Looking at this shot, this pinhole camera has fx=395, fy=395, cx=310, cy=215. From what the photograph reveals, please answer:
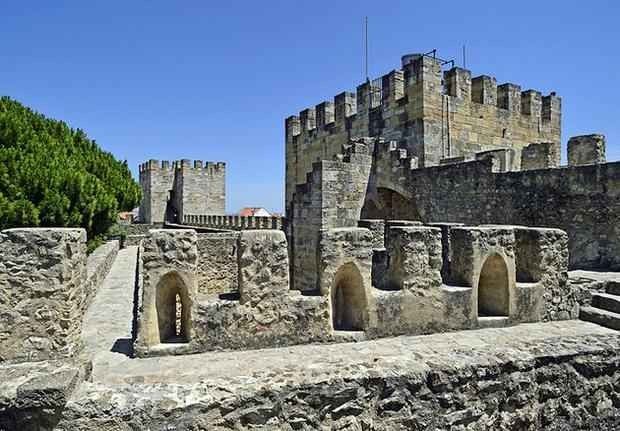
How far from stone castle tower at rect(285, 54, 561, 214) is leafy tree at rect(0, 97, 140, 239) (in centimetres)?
521

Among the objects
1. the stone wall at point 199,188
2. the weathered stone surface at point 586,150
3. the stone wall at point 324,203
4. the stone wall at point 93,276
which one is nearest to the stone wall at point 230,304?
the stone wall at point 93,276

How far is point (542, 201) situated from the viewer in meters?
7.85

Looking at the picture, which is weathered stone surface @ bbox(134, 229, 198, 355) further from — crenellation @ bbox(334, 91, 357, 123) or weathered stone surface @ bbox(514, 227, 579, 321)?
crenellation @ bbox(334, 91, 357, 123)

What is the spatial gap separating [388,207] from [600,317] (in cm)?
756

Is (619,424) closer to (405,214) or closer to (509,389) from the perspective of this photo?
(509,389)

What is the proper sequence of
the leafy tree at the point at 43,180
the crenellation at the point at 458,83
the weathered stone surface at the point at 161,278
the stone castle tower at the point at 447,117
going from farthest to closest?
the crenellation at the point at 458,83
the stone castle tower at the point at 447,117
the leafy tree at the point at 43,180
the weathered stone surface at the point at 161,278

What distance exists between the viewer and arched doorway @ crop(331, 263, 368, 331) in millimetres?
3584

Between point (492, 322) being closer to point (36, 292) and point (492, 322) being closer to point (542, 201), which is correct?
point (36, 292)

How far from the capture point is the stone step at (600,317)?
4.07 m

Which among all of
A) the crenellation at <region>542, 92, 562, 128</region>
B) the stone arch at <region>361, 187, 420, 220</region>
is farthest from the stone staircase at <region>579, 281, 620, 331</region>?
the crenellation at <region>542, 92, 562, 128</region>

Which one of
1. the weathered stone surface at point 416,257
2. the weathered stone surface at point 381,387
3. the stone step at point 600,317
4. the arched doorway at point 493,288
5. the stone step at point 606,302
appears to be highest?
the weathered stone surface at point 416,257

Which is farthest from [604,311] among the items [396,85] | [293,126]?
[293,126]

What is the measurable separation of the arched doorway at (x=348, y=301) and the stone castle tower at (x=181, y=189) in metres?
28.2

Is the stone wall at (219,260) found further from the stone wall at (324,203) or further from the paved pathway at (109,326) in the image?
the stone wall at (324,203)
